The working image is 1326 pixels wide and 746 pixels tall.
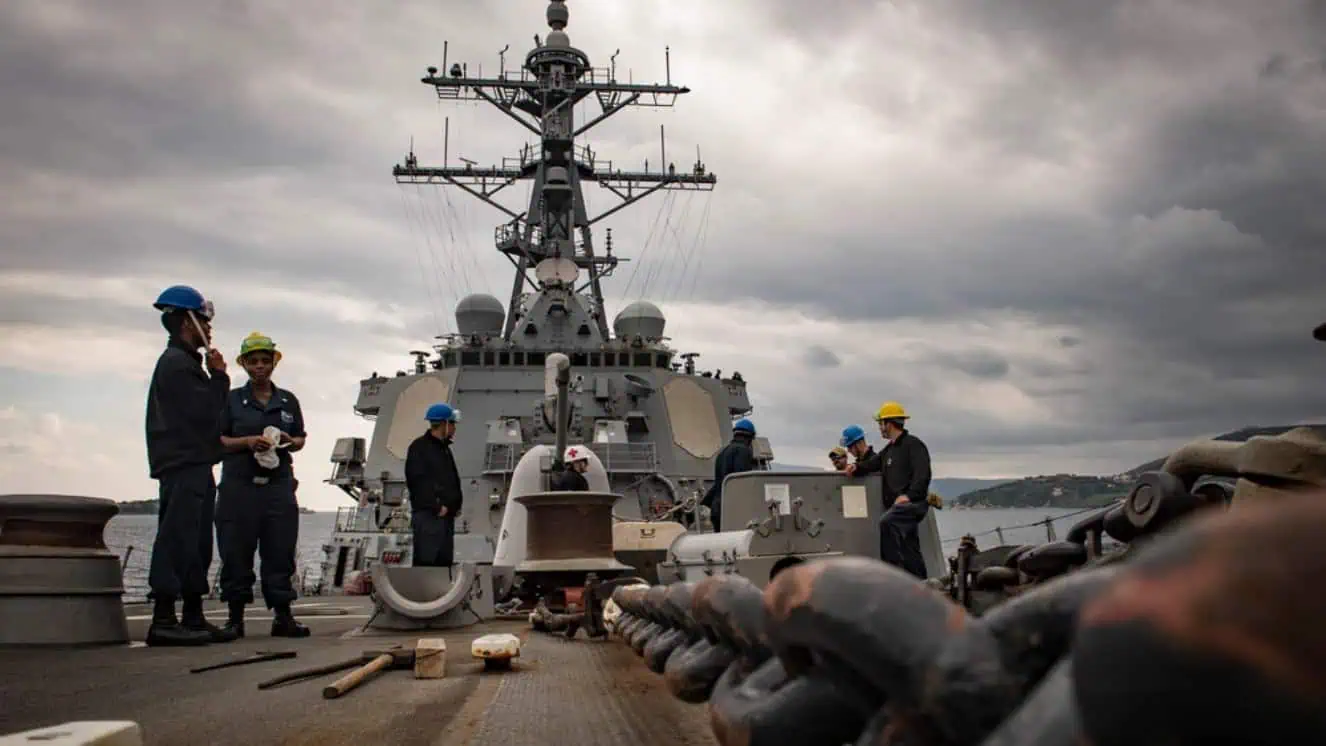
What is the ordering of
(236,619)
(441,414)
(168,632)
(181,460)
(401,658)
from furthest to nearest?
(441,414), (236,619), (181,460), (168,632), (401,658)

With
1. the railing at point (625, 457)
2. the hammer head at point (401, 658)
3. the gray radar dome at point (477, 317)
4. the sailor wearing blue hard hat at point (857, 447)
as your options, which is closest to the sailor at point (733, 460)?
the sailor wearing blue hard hat at point (857, 447)

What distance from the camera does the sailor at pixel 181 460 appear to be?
4852 millimetres

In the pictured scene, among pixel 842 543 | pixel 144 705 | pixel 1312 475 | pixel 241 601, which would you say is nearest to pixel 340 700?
pixel 144 705

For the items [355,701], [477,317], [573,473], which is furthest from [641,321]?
[355,701]

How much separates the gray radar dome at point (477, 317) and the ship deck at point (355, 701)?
16.5m

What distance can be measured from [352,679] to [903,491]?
A: 460 cm

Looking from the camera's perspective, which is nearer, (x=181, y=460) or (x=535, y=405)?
(x=181, y=460)

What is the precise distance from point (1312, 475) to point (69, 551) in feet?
16.0

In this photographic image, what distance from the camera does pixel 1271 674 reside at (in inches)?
14.9

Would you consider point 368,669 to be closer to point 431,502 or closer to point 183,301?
point 183,301

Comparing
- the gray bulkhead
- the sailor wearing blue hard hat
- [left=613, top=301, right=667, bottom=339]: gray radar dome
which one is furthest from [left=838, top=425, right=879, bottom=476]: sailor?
[left=613, top=301, right=667, bottom=339]: gray radar dome

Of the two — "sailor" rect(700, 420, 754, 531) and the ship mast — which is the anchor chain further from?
the ship mast

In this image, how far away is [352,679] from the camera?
3.02 metres

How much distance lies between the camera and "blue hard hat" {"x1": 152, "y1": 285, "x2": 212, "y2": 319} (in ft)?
16.8
